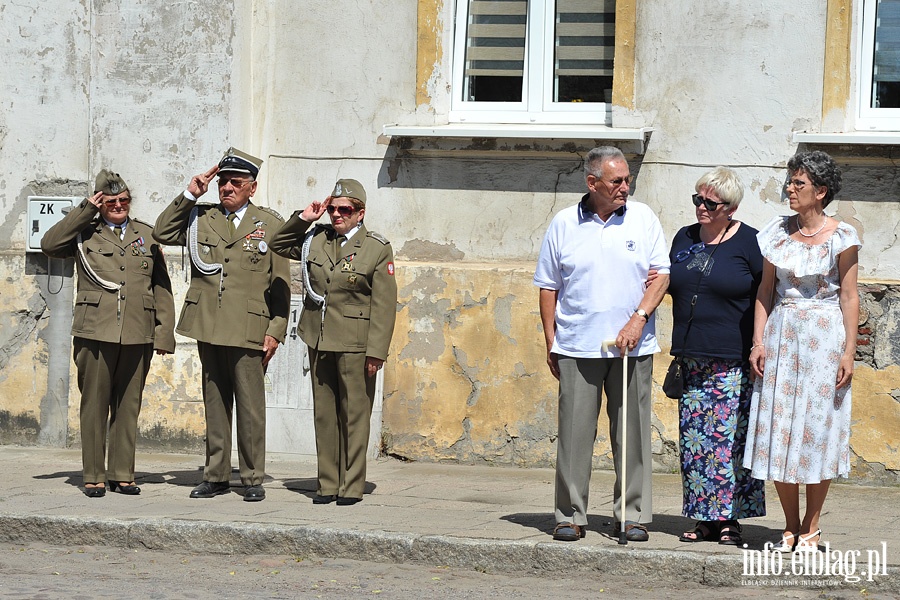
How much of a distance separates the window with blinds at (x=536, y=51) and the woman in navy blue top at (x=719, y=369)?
308cm

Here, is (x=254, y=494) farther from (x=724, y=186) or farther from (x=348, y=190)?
(x=724, y=186)

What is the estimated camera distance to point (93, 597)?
17.9 ft

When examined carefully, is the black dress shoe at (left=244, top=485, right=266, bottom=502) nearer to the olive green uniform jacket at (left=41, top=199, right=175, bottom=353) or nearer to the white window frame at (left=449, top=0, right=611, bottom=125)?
the olive green uniform jacket at (left=41, top=199, right=175, bottom=353)

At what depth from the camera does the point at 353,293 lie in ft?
24.0

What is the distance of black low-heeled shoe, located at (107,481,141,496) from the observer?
25.2ft

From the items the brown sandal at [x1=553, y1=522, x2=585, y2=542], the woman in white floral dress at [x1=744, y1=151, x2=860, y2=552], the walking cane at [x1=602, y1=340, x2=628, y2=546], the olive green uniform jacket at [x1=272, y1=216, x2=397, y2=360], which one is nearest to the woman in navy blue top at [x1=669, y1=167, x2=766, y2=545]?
the woman in white floral dress at [x1=744, y1=151, x2=860, y2=552]

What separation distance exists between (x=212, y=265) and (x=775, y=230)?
3.28 metres

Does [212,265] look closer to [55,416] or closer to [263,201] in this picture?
[263,201]

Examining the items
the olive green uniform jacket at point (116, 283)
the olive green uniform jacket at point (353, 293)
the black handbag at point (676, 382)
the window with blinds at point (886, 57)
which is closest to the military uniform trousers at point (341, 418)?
the olive green uniform jacket at point (353, 293)

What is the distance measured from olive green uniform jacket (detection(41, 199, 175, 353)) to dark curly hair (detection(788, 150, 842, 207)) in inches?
152

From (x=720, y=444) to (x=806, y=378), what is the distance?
0.54 meters

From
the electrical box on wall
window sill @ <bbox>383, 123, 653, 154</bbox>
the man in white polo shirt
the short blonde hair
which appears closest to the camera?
the short blonde hair

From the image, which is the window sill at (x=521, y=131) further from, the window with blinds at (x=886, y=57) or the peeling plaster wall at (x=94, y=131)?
the window with blinds at (x=886, y=57)

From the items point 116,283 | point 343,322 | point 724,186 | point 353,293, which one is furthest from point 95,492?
point 724,186
